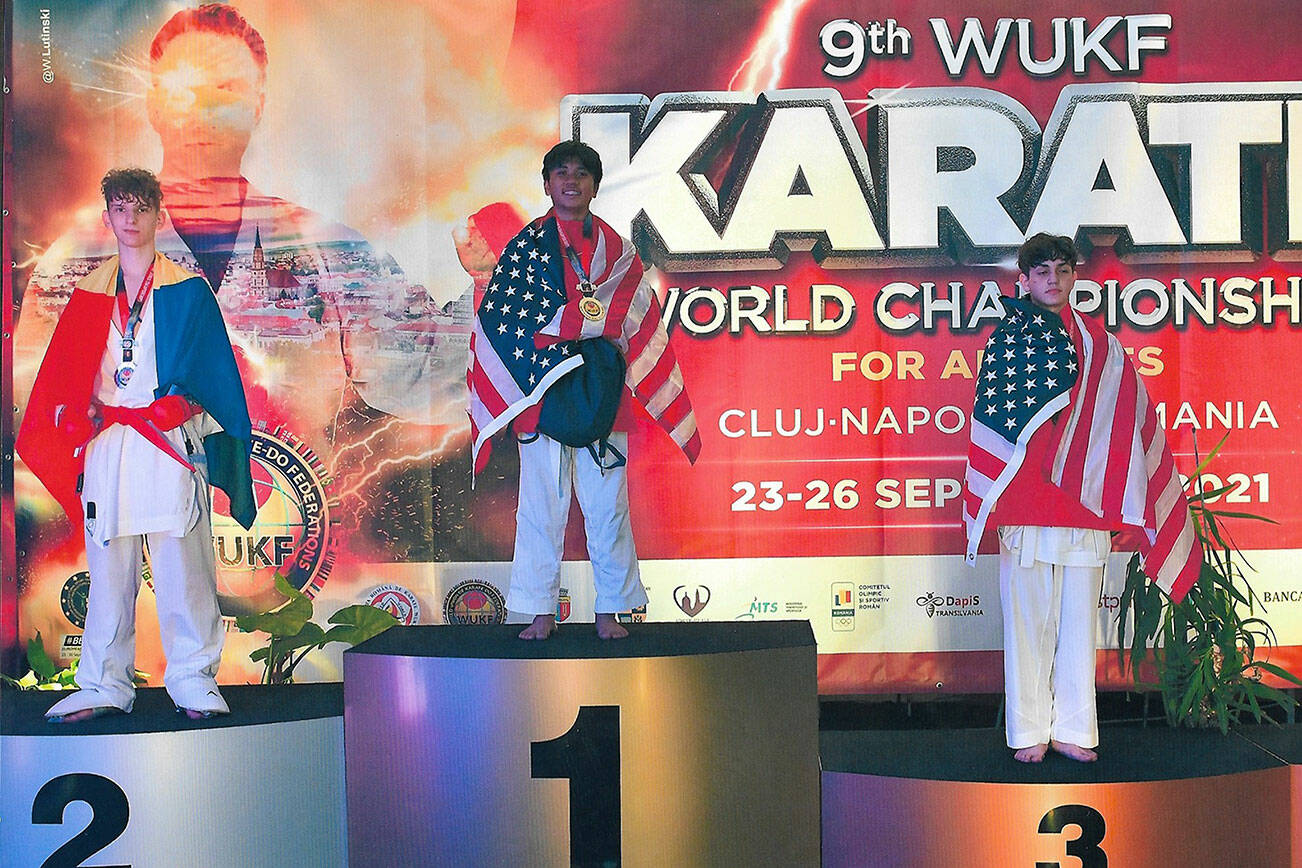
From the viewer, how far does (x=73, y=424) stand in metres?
3.38

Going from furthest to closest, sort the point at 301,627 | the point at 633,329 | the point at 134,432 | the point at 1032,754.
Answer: the point at 301,627 → the point at 633,329 → the point at 134,432 → the point at 1032,754

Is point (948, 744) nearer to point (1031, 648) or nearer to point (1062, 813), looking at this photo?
point (1031, 648)

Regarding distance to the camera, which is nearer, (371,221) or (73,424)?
(73,424)

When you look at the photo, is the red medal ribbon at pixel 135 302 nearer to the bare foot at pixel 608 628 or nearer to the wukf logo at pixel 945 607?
the bare foot at pixel 608 628

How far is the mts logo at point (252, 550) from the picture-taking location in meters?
4.52

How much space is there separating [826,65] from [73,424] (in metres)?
2.76

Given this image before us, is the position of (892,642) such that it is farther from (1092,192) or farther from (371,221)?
(371,221)

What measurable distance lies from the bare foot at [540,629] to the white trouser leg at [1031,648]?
4.10 feet

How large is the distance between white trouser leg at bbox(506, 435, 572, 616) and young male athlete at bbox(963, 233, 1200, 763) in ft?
3.72

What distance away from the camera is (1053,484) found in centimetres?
330

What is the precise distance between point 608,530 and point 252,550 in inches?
68.5

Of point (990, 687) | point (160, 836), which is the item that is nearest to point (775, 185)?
point (990, 687)

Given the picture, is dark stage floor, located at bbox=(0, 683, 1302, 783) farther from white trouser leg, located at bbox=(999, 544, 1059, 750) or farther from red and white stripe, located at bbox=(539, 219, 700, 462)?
red and white stripe, located at bbox=(539, 219, 700, 462)

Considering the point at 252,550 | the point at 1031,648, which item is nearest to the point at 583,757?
the point at 1031,648
